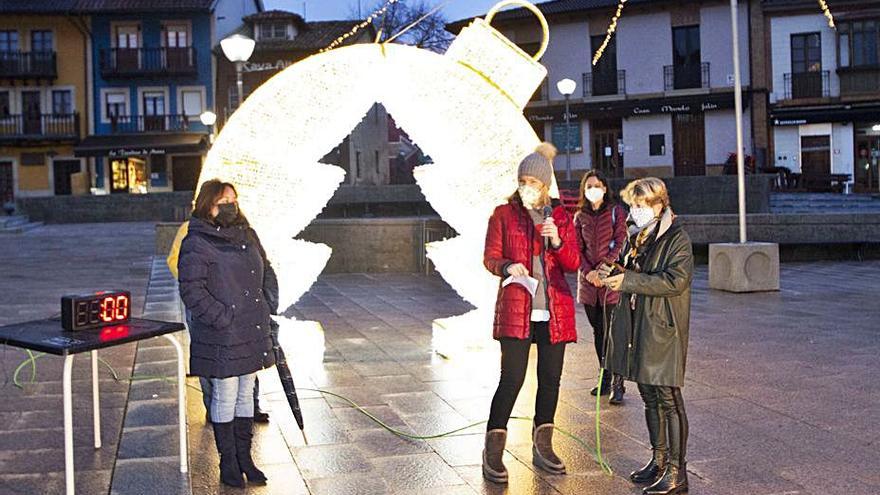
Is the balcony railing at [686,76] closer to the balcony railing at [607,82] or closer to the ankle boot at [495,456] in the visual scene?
the balcony railing at [607,82]

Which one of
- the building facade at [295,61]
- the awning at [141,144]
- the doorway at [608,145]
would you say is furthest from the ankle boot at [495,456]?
the awning at [141,144]

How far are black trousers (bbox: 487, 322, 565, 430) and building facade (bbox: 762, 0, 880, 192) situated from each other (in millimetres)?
30984

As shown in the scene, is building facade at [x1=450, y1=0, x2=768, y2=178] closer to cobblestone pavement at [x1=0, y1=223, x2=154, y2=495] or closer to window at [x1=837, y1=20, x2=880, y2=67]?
window at [x1=837, y1=20, x2=880, y2=67]

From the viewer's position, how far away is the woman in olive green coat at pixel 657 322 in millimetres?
4598

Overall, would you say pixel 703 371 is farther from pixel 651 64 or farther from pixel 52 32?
pixel 52 32

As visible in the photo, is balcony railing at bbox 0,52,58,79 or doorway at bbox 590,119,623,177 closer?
doorway at bbox 590,119,623,177

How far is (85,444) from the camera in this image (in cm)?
584

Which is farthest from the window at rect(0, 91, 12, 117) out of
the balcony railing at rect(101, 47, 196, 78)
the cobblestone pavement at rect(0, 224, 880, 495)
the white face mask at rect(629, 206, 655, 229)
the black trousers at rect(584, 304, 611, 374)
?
the white face mask at rect(629, 206, 655, 229)

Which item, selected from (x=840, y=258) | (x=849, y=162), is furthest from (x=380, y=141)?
(x=840, y=258)

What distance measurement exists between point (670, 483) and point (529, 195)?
1665mm

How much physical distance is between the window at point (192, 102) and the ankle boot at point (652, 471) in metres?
42.1

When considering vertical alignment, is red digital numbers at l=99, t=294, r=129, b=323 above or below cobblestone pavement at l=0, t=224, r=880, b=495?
above

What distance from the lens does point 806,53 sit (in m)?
33.9

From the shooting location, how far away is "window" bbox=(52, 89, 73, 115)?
4419 cm
